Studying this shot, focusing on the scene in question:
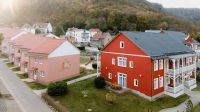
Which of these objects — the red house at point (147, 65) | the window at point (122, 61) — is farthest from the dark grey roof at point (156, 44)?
the window at point (122, 61)

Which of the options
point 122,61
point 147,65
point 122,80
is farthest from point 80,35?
point 147,65

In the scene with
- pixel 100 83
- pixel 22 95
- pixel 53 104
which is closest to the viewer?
pixel 53 104

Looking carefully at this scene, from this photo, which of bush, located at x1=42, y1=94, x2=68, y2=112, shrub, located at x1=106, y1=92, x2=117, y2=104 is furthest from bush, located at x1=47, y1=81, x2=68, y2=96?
shrub, located at x1=106, y1=92, x2=117, y2=104

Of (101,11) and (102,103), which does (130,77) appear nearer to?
(102,103)

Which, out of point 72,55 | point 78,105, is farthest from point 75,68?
point 78,105

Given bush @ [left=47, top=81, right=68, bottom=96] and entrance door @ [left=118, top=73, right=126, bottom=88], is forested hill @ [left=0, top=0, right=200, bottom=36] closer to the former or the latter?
entrance door @ [left=118, top=73, right=126, bottom=88]

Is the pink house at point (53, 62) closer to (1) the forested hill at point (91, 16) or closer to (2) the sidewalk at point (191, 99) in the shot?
(2) the sidewalk at point (191, 99)

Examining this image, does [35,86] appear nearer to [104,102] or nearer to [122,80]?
[104,102]
